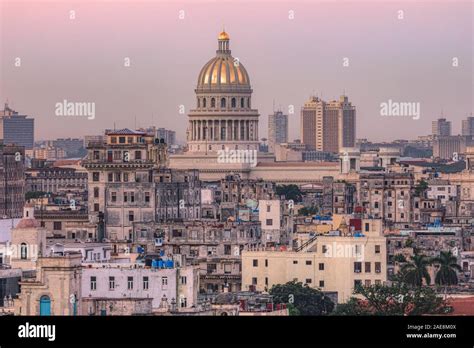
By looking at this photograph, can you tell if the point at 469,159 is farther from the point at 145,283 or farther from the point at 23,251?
the point at 145,283

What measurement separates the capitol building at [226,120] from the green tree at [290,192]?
13895 millimetres

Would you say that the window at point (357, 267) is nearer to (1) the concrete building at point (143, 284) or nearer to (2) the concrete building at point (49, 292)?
(1) the concrete building at point (143, 284)

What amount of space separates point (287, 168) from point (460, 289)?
323 ft

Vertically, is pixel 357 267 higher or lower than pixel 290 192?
lower

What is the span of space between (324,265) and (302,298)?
737cm

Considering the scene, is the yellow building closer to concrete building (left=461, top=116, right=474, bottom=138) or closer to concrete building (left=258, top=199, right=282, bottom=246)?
concrete building (left=258, top=199, right=282, bottom=246)

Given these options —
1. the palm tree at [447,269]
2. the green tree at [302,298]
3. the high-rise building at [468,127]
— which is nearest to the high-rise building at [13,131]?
the high-rise building at [468,127]

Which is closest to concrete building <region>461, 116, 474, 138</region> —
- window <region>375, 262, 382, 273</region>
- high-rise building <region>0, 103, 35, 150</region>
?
high-rise building <region>0, 103, 35, 150</region>

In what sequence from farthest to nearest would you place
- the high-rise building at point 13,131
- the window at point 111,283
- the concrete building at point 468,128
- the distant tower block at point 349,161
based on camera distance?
the concrete building at point 468,128 < the distant tower block at point 349,161 < the high-rise building at point 13,131 < the window at point 111,283

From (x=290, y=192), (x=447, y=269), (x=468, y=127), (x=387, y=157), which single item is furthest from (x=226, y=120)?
(x=447, y=269)

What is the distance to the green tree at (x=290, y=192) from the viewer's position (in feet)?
444

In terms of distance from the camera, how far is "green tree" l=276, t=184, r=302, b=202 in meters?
135

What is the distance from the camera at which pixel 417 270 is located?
72375mm
